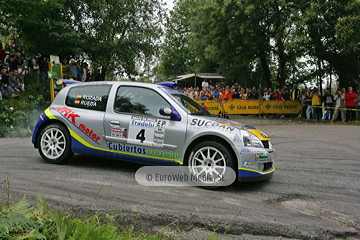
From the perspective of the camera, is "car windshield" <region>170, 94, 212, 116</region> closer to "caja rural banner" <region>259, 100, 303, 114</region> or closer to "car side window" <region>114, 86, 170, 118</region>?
"car side window" <region>114, 86, 170, 118</region>

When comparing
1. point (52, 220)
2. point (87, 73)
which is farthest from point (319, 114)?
point (52, 220)

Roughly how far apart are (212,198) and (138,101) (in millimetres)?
2280

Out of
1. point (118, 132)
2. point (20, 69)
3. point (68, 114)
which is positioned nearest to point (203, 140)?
point (118, 132)

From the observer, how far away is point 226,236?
4055 millimetres

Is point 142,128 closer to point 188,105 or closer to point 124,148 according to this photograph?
point 124,148

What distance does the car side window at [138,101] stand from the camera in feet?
21.0

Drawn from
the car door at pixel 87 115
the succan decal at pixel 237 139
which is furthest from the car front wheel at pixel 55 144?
the succan decal at pixel 237 139

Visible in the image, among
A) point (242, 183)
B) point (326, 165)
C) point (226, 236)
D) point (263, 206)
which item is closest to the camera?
point (226, 236)

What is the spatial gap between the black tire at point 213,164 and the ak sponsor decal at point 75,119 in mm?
1929

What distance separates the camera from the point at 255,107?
21.5 m

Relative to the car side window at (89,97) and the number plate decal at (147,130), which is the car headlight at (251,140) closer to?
the number plate decal at (147,130)

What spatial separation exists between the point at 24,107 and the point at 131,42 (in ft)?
29.9

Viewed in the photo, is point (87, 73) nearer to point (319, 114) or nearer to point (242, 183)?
point (319, 114)

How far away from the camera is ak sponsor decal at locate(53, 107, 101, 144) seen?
262 inches
